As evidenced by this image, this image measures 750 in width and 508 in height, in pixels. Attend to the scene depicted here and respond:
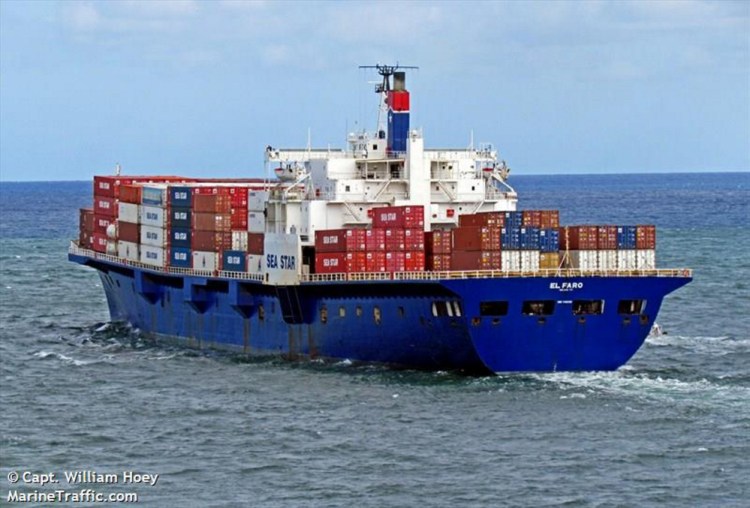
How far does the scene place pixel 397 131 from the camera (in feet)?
225

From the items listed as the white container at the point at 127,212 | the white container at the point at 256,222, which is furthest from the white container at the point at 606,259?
the white container at the point at 127,212

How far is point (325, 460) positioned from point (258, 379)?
46.6 feet

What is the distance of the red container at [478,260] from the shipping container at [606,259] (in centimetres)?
396

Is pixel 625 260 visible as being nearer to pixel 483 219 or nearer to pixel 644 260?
pixel 644 260

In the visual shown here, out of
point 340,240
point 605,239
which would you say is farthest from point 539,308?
point 340,240

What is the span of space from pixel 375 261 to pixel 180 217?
13943 mm

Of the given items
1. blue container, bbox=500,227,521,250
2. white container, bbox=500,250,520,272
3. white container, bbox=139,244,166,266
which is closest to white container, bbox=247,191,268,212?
white container, bbox=139,244,166,266

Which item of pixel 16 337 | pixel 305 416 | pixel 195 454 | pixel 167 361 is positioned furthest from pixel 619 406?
pixel 16 337

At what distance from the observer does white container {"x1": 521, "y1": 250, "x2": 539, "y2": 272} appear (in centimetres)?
5941

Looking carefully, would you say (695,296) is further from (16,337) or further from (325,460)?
(325,460)

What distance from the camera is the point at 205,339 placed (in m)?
71.6

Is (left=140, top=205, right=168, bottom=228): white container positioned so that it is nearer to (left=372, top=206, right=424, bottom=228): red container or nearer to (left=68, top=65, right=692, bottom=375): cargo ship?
(left=68, top=65, right=692, bottom=375): cargo ship

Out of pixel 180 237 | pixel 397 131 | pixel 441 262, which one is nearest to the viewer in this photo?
Answer: pixel 441 262

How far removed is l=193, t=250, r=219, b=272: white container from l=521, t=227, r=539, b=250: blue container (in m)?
15.4
